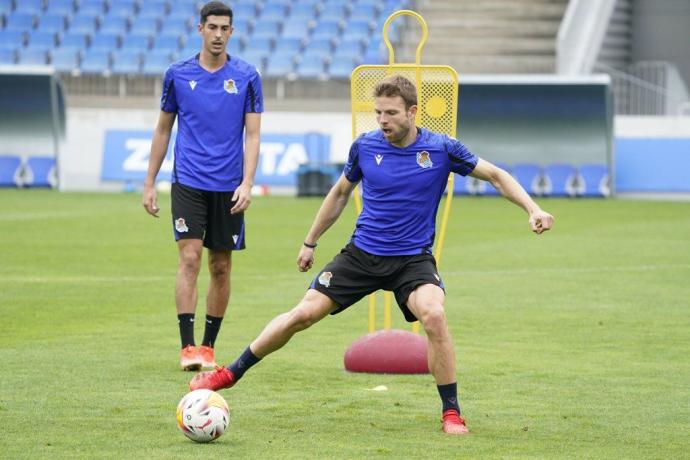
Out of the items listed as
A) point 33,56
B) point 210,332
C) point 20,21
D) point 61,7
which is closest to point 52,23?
point 20,21

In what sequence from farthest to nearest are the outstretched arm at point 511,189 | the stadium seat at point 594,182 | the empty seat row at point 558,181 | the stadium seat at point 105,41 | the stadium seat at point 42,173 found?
the stadium seat at point 105,41, the stadium seat at point 42,173, the empty seat row at point 558,181, the stadium seat at point 594,182, the outstretched arm at point 511,189

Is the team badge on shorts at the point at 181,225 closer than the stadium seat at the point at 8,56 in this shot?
Yes

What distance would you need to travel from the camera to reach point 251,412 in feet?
25.6

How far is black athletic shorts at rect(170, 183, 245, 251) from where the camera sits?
938cm

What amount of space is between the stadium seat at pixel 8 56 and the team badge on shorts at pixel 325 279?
32.7m

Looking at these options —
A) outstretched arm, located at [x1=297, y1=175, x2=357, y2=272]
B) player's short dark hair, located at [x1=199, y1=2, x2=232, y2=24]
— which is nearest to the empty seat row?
player's short dark hair, located at [x1=199, y1=2, x2=232, y2=24]

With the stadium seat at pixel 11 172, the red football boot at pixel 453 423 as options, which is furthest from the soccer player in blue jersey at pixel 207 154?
the stadium seat at pixel 11 172

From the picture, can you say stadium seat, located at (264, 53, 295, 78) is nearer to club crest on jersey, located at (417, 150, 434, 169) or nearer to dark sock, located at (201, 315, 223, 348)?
dark sock, located at (201, 315, 223, 348)

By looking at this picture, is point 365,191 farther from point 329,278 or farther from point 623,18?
point 623,18

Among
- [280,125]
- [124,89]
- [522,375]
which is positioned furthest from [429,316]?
[124,89]

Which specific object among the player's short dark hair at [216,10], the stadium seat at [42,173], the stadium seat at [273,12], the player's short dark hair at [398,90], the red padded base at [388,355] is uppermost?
the player's short dark hair at [216,10]

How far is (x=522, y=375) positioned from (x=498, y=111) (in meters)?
27.0

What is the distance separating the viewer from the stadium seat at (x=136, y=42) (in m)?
38.6

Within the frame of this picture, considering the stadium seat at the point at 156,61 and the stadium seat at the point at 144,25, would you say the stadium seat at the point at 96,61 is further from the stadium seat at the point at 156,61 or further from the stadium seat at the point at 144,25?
the stadium seat at the point at 144,25
